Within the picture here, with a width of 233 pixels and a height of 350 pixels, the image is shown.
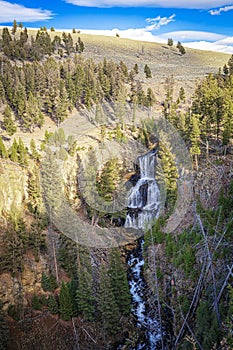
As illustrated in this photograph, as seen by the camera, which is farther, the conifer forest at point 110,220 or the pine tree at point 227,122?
the pine tree at point 227,122

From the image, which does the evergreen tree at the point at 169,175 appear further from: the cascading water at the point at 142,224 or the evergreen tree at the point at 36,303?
the evergreen tree at the point at 36,303

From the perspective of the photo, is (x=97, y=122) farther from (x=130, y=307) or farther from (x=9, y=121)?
(x=130, y=307)

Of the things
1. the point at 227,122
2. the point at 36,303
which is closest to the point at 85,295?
the point at 36,303

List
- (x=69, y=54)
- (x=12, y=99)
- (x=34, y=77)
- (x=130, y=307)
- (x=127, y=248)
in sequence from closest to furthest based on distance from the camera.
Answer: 1. (x=130, y=307)
2. (x=127, y=248)
3. (x=12, y=99)
4. (x=34, y=77)
5. (x=69, y=54)

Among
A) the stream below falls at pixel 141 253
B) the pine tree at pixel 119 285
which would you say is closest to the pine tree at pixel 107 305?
the pine tree at pixel 119 285

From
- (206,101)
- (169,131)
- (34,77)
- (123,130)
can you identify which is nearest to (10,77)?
(34,77)

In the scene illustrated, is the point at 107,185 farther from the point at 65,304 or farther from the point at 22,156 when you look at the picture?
the point at 65,304
